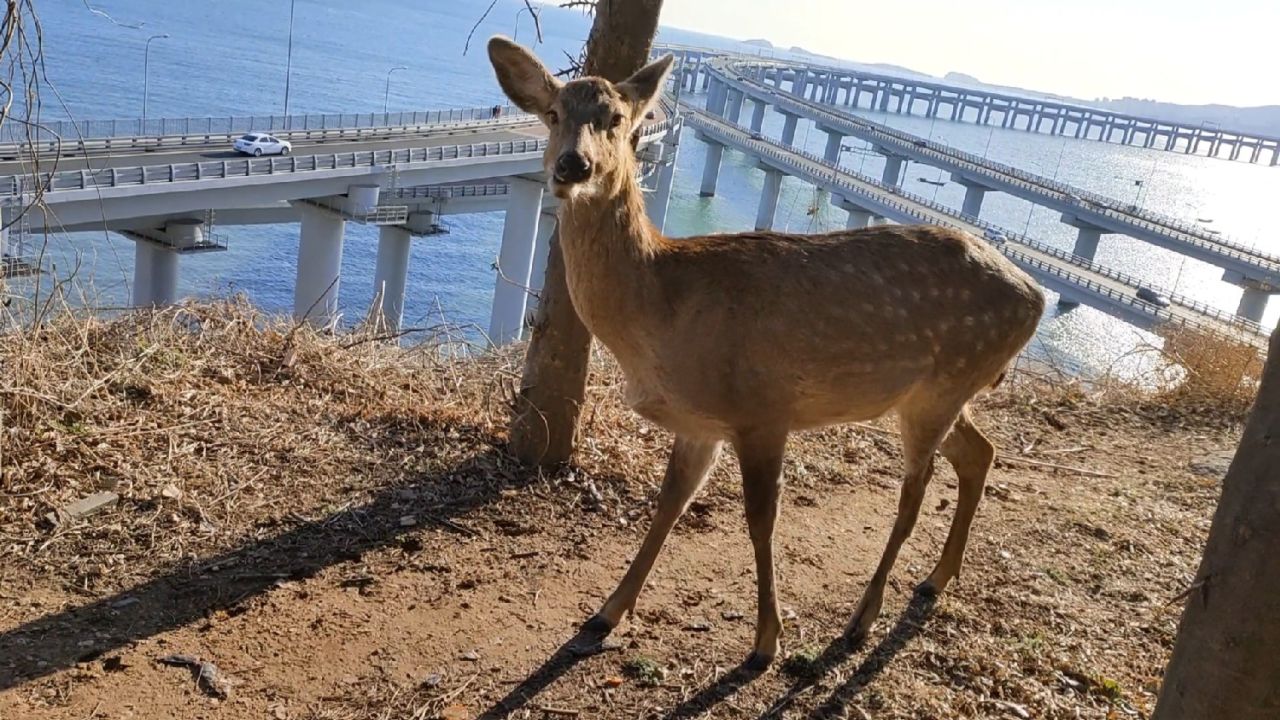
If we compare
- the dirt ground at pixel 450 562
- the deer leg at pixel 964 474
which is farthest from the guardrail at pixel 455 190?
the deer leg at pixel 964 474

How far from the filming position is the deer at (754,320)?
5.02 m

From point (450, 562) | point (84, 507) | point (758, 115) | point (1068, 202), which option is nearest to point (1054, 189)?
point (1068, 202)

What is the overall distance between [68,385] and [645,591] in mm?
4117

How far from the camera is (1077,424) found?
10.7 m

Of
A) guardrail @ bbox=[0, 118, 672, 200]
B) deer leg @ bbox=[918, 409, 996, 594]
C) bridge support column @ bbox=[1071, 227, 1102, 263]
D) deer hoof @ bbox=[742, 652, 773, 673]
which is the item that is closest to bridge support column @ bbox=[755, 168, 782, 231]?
bridge support column @ bbox=[1071, 227, 1102, 263]

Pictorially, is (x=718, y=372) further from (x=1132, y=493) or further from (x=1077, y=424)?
(x=1077, y=424)

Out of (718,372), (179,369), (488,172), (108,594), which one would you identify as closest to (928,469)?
(718,372)

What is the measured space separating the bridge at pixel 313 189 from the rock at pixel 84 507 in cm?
2321

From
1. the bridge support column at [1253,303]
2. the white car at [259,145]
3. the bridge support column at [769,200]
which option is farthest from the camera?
the bridge support column at [769,200]

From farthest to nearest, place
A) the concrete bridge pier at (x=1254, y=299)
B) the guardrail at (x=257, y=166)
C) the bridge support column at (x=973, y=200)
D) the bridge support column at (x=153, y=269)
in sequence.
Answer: the bridge support column at (x=973, y=200)
the concrete bridge pier at (x=1254, y=299)
the bridge support column at (x=153, y=269)
the guardrail at (x=257, y=166)

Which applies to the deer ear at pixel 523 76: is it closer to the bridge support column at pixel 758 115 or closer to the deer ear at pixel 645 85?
the deer ear at pixel 645 85

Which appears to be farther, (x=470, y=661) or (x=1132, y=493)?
(x=1132, y=493)

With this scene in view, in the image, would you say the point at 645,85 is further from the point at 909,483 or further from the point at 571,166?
the point at 909,483

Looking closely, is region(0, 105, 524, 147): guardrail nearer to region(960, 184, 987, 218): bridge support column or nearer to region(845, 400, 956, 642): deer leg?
region(845, 400, 956, 642): deer leg
